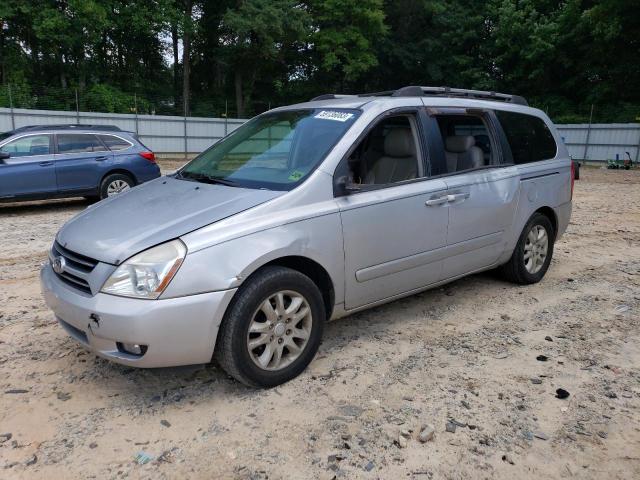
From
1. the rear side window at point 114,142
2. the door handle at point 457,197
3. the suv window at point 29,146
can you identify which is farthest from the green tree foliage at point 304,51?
the door handle at point 457,197

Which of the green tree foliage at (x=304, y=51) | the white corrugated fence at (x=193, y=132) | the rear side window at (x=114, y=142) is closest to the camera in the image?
the rear side window at (x=114, y=142)

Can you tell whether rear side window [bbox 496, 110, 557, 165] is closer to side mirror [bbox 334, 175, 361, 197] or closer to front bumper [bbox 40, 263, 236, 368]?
side mirror [bbox 334, 175, 361, 197]

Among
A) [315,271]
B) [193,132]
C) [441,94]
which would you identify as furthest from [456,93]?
[193,132]

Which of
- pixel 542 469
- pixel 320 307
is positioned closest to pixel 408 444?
pixel 542 469

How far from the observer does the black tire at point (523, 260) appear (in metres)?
5.03

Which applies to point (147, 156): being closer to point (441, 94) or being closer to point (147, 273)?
point (441, 94)

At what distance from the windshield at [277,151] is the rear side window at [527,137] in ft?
6.22

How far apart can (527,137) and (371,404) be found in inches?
131

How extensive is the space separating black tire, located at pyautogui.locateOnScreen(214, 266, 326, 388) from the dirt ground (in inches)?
4.7

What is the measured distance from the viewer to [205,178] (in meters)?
3.82

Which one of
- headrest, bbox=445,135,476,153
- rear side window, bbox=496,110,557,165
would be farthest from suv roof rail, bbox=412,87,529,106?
headrest, bbox=445,135,476,153

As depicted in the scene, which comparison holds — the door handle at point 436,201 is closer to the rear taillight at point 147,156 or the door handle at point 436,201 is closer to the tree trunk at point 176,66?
the rear taillight at point 147,156

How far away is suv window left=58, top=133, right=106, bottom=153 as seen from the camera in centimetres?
964

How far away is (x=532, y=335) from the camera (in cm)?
409
